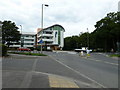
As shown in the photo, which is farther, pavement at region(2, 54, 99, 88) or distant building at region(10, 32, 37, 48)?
distant building at region(10, 32, 37, 48)

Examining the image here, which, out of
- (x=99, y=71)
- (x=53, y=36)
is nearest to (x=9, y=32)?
(x=99, y=71)

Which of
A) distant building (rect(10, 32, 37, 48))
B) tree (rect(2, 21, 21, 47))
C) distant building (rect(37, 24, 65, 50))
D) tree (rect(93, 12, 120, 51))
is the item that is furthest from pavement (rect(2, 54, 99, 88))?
distant building (rect(10, 32, 37, 48))

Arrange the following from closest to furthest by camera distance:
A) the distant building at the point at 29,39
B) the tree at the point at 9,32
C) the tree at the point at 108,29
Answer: the tree at the point at 9,32, the tree at the point at 108,29, the distant building at the point at 29,39

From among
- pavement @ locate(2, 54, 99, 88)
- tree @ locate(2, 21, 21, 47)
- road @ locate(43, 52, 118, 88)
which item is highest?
tree @ locate(2, 21, 21, 47)

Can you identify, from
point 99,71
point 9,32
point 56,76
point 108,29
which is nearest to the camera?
point 56,76

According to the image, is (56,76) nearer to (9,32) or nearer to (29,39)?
(9,32)

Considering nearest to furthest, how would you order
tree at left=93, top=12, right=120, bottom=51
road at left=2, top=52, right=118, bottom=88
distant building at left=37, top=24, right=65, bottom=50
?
road at left=2, top=52, right=118, bottom=88, tree at left=93, top=12, right=120, bottom=51, distant building at left=37, top=24, right=65, bottom=50

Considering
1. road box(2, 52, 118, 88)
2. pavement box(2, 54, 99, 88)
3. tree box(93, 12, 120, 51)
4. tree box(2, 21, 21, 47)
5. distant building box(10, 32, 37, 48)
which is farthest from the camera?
distant building box(10, 32, 37, 48)

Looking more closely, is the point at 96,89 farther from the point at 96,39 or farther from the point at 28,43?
the point at 28,43

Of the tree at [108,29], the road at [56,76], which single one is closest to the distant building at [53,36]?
the tree at [108,29]

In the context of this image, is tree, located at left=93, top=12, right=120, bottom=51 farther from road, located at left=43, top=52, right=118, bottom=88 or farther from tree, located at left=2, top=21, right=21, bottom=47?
road, located at left=43, top=52, right=118, bottom=88

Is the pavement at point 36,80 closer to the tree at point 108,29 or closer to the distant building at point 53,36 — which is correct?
the tree at point 108,29

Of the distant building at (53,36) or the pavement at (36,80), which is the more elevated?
the distant building at (53,36)

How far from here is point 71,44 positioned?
93.0 metres
